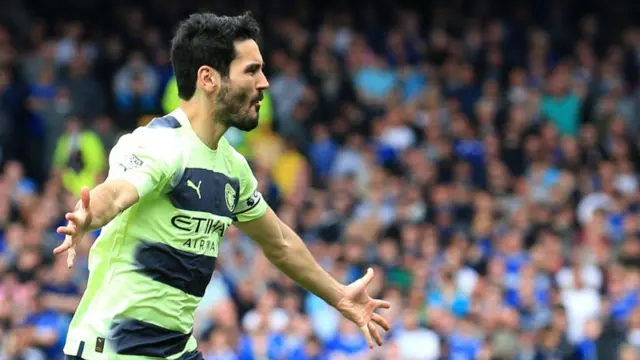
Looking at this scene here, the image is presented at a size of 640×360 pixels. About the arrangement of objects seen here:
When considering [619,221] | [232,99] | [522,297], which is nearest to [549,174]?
[619,221]

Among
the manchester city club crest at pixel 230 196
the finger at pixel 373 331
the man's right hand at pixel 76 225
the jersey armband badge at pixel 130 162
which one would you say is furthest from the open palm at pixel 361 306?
the man's right hand at pixel 76 225

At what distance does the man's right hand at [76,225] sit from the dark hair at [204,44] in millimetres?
1018

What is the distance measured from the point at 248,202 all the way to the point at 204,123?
1.76ft

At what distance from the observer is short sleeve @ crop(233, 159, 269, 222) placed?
19.4 ft

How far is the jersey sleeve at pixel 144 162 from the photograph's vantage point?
16.9 ft

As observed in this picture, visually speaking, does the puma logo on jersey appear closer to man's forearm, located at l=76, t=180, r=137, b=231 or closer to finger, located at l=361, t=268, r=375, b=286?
man's forearm, located at l=76, t=180, r=137, b=231

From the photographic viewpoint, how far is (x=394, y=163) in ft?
52.6

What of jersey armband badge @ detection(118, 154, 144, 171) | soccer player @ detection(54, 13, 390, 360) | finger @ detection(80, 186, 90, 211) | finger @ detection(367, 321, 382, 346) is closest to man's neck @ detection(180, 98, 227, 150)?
soccer player @ detection(54, 13, 390, 360)

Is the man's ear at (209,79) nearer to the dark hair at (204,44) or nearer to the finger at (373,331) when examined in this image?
the dark hair at (204,44)

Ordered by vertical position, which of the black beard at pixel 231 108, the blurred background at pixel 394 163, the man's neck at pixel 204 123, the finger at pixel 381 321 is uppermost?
the blurred background at pixel 394 163

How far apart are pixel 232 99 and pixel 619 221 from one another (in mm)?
10361

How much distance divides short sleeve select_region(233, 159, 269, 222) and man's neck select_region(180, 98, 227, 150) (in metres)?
0.33

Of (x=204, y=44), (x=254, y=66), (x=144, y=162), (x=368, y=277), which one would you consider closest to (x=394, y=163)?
(x=368, y=277)

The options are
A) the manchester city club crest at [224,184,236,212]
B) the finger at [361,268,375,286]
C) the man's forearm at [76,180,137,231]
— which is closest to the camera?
the man's forearm at [76,180,137,231]
